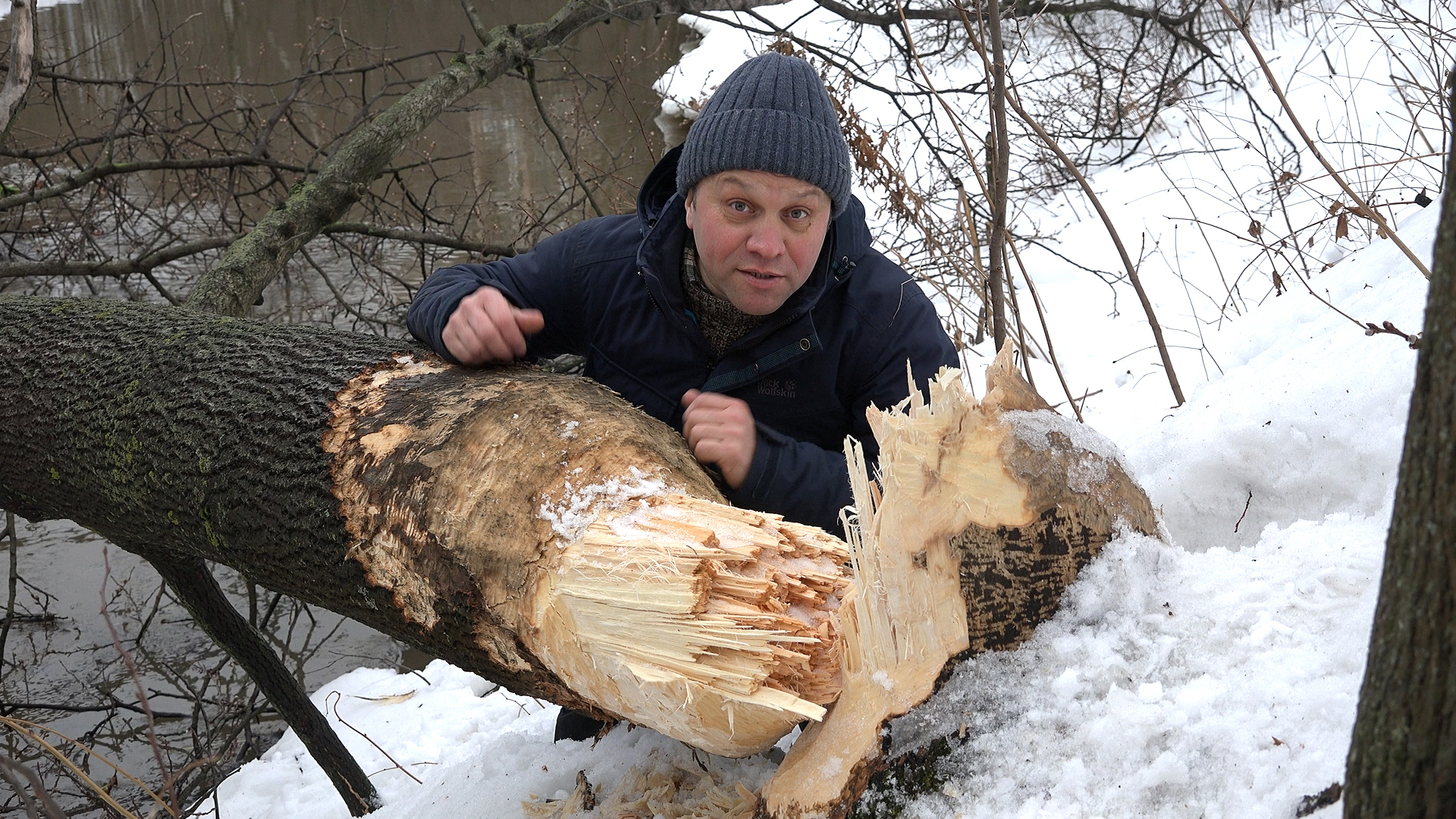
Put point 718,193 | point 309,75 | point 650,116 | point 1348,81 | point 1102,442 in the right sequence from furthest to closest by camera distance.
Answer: point 650,116 → point 1348,81 → point 309,75 → point 718,193 → point 1102,442

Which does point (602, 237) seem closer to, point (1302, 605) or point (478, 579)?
point (478, 579)

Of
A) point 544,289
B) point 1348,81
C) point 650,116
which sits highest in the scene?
point 650,116

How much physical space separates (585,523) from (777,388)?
708 mm

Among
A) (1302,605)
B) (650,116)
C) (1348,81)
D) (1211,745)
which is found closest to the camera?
(1211,745)

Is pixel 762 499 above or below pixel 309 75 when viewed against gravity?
below

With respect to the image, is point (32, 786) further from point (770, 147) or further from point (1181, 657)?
point (770, 147)

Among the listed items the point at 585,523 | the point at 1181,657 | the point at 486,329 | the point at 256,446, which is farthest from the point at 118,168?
the point at 1181,657

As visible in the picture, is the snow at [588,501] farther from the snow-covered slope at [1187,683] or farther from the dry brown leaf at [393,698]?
the dry brown leaf at [393,698]

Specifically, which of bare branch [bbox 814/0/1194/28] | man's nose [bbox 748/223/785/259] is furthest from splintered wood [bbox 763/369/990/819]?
bare branch [bbox 814/0/1194/28]

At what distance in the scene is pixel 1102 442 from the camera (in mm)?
1432

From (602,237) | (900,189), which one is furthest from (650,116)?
(602,237)

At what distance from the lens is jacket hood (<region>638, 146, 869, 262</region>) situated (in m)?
2.04


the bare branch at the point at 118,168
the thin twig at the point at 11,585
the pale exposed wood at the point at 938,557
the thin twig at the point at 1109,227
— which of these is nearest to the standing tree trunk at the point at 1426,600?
the pale exposed wood at the point at 938,557

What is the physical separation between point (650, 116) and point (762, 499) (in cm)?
659
